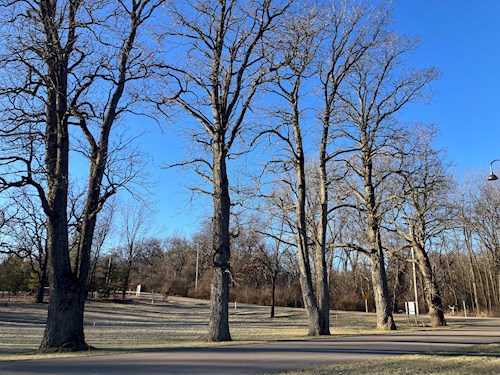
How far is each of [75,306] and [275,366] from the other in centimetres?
727

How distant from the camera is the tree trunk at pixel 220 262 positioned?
50.9 feet

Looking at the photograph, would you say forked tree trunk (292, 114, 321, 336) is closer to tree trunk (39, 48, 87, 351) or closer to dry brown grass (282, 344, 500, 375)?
dry brown grass (282, 344, 500, 375)

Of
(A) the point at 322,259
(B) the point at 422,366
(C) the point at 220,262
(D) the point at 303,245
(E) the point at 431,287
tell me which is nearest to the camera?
(B) the point at 422,366

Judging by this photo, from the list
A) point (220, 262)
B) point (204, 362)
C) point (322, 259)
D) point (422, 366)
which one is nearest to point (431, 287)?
point (322, 259)

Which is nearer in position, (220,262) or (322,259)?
(220,262)

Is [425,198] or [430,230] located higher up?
[425,198]

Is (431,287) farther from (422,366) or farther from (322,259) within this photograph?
(422,366)

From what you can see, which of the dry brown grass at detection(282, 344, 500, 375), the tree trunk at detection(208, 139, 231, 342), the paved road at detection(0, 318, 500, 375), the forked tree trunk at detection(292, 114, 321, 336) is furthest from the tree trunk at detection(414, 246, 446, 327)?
the dry brown grass at detection(282, 344, 500, 375)

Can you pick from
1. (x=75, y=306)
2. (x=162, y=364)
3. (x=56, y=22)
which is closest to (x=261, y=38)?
(x=56, y=22)

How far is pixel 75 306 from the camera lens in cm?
1348

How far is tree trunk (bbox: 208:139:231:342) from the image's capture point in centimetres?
1550

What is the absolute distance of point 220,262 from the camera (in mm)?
15773

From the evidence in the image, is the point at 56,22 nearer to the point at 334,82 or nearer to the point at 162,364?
the point at 162,364

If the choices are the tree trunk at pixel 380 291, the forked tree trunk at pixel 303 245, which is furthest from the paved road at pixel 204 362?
the tree trunk at pixel 380 291
